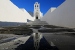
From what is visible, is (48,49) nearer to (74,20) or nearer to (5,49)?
(5,49)

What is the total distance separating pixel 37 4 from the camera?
5281cm

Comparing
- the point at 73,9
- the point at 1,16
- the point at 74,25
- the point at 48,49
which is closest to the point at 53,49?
the point at 48,49

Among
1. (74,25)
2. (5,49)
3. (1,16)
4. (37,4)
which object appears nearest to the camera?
(5,49)

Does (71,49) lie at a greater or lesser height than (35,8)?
lesser

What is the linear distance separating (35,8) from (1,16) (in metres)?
41.0

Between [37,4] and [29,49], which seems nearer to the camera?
[29,49]

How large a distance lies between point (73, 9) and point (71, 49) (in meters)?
7.08

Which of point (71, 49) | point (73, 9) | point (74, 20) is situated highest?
point (73, 9)

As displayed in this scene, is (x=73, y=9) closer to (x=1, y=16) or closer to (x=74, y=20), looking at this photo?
(x=74, y=20)

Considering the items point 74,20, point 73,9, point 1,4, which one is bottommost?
point 74,20

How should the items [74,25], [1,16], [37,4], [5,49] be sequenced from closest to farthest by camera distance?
[5,49], [74,25], [1,16], [37,4]

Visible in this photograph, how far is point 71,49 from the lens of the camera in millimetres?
2547

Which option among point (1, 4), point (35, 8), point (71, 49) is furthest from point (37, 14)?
point (71, 49)

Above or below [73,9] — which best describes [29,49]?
below
